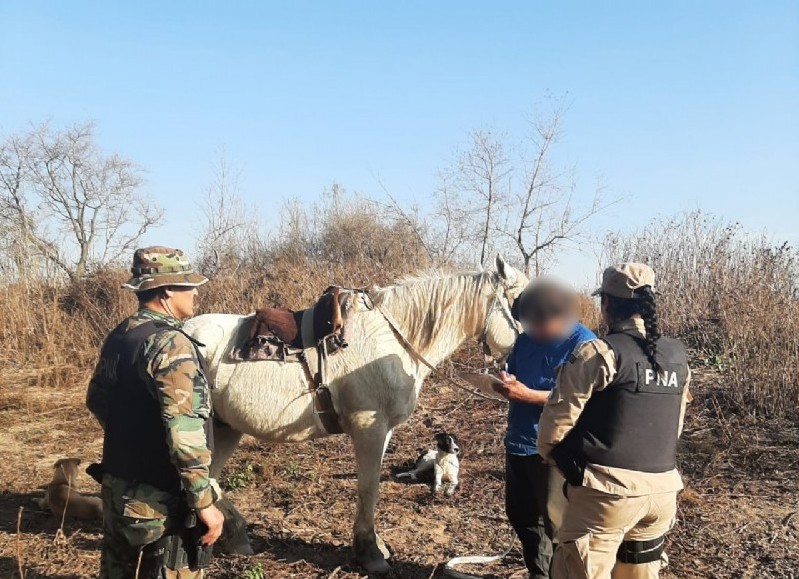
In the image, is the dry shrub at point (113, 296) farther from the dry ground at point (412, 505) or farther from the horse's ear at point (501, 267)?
the horse's ear at point (501, 267)

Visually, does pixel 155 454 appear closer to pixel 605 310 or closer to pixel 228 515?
pixel 228 515

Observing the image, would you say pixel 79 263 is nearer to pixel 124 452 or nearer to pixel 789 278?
pixel 124 452

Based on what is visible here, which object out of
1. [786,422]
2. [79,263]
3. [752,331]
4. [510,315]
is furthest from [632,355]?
[79,263]

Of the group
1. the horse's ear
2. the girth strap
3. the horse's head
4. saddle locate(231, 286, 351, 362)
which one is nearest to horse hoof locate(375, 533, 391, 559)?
the girth strap

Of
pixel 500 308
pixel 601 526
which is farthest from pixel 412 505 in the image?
pixel 601 526

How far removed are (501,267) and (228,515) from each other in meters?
2.40

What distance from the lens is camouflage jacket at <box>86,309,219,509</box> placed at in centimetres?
204

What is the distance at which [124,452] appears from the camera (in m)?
2.18

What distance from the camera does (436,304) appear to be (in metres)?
4.04

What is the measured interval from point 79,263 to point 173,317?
47.5 feet

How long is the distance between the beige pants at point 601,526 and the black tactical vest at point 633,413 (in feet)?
0.44

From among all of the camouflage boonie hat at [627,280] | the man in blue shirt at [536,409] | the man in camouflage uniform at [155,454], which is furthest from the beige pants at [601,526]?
the man in camouflage uniform at [155,454]

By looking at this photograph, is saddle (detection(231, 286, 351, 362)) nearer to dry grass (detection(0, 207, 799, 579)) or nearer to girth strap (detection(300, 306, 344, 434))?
girth strap (detection(300, 306, 344, 434))

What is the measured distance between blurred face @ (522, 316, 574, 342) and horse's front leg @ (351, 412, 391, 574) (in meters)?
1.32
